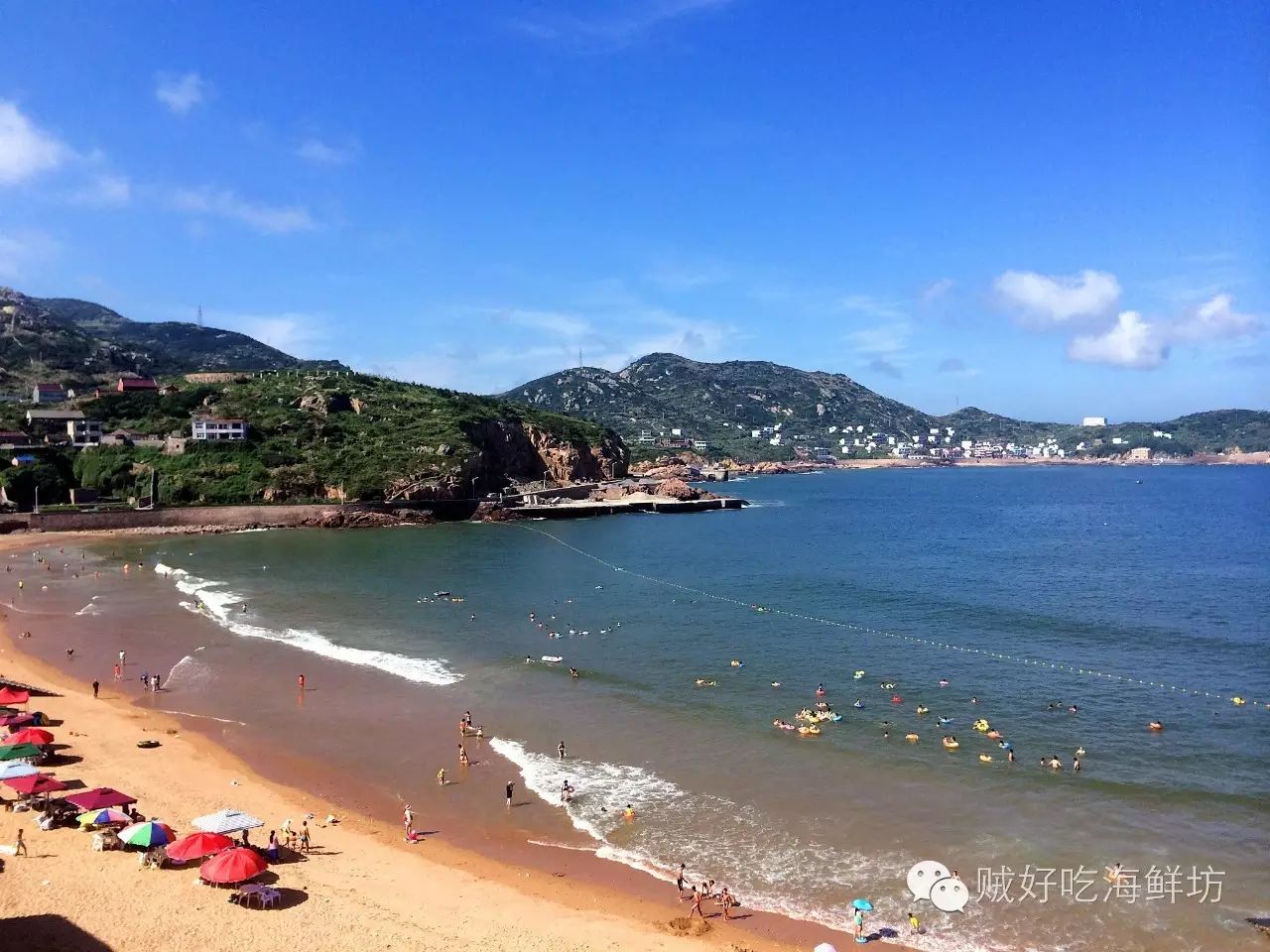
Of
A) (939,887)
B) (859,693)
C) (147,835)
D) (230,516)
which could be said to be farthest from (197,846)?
(230,516)

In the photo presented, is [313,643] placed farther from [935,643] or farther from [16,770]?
[935,643]

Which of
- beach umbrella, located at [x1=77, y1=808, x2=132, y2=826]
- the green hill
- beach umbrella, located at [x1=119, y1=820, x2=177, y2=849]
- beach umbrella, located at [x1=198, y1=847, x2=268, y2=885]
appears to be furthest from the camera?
the green hill

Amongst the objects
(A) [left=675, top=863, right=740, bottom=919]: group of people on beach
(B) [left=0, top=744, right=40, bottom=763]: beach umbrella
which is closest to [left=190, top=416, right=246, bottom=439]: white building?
(B) [left=0, top=744, right=40, bottom=763]: beach umbrella

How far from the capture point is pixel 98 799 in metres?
20.3

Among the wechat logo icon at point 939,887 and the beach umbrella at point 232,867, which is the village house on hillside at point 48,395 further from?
the wechat logo icon at point 939,887

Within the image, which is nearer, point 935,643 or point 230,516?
point 935,643

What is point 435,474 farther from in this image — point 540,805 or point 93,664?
point 540,805

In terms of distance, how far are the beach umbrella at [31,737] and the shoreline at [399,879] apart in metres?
1.03

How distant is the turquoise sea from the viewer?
18.4m

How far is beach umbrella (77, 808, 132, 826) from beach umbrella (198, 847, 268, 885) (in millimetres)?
3545

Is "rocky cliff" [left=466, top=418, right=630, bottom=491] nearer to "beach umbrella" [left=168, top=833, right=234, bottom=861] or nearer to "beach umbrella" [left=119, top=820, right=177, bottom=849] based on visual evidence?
"beach umbrella" [left=119, top=820, right=177, bottom=849]

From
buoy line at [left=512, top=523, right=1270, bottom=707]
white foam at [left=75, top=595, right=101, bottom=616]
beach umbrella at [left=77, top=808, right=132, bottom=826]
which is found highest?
buoy line at [left=512, top=523, right=1270, bottom=707]

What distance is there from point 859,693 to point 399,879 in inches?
728

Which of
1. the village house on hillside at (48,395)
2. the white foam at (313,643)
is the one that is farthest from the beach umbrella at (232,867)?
the village house on hillside at (48,395)
